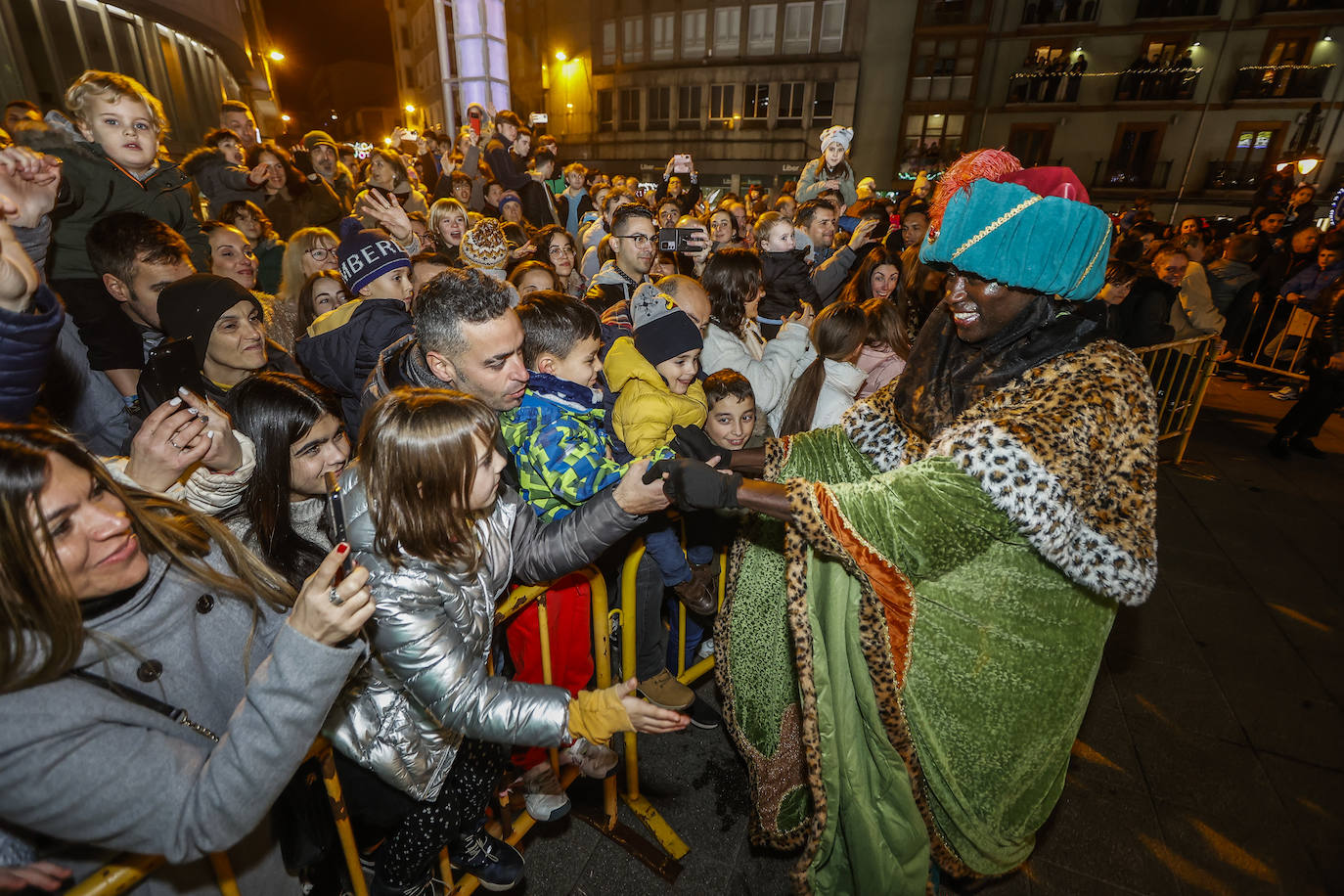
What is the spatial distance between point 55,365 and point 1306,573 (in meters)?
8.28

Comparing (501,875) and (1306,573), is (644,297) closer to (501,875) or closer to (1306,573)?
(501,875)

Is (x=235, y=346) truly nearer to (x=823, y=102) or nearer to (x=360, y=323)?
(x=360, y=323)

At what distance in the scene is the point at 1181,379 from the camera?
264 inches

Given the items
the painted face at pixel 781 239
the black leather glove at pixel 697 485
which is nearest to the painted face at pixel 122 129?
the black leather glove at pixel 697 485

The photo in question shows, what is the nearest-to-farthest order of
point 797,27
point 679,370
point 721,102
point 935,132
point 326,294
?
point 679,370 → point 326,294 → point 935,132 → point 797,27 → point 721,102

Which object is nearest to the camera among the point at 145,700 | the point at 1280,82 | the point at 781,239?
the point at 145,700

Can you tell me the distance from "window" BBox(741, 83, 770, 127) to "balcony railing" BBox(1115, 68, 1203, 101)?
14.9 metres

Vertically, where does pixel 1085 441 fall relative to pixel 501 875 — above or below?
above

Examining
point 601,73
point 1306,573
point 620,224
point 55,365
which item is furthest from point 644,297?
point 601,73

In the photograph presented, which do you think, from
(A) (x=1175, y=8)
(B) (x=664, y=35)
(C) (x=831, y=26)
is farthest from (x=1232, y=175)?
(B) (x=664, y=35)

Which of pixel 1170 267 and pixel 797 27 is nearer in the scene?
pixel 1170 267

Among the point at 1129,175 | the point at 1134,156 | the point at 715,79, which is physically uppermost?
the point at 715,79

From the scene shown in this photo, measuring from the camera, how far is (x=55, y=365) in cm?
276

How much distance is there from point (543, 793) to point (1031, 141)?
3285 cm
